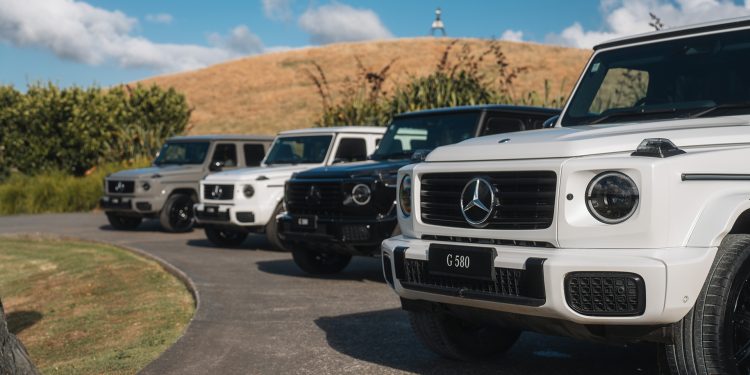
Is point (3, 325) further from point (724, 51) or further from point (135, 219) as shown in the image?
point (135, 219)

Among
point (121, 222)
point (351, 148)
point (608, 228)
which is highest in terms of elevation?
point (351, 148)

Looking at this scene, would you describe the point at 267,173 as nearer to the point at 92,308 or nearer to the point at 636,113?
the point at 92,308

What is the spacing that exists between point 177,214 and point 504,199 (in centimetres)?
1330

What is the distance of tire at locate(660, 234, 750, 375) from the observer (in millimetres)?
4191

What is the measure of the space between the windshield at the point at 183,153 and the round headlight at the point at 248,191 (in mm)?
3984

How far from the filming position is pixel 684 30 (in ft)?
19.0

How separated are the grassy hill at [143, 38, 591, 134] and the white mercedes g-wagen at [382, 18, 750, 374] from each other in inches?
2136

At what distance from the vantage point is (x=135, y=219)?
18828mm

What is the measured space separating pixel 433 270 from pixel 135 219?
14.9 m

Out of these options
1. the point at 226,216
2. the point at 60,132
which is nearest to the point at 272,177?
the point at 226,216

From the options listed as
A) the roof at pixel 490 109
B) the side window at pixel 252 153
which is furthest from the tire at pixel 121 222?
the roof at pixel 490 109

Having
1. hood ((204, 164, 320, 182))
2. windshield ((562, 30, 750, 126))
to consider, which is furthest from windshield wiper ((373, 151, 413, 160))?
windshield ((562, 30, 750, 126))

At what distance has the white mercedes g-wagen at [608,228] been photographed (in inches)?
164

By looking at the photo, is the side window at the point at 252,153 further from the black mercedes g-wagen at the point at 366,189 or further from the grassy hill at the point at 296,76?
the grassy hill at the point at 296,76
